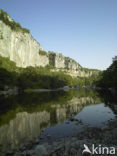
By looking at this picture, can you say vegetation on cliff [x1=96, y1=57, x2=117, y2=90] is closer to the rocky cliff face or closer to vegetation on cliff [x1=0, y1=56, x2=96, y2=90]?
vegetation on cliff [x1=0, y1=56, x2=96, y2=90]

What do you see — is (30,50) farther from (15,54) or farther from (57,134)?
(57,134)

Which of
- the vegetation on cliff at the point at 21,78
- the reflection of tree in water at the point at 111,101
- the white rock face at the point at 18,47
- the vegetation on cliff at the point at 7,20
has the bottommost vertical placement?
the reflection of tree in water at the point at 111,101

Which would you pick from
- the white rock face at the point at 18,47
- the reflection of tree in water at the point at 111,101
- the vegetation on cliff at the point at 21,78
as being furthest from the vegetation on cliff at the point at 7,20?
the reflection of tree in water at the point at 111,101

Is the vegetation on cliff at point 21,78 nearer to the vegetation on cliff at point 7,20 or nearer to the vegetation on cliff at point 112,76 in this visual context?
the vegetation on cliff at point 7,20

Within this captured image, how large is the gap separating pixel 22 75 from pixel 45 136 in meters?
62.4

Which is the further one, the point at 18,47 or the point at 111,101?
the point at 18,47

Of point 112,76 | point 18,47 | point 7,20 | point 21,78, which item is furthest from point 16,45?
point 112,76

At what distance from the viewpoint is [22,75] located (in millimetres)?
69938

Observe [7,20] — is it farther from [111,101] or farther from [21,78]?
[111,101]


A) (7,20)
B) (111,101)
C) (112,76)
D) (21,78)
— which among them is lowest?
(111,101)

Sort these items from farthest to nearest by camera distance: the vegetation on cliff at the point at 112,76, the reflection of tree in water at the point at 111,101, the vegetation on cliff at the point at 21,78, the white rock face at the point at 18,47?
the white rock face at the point at 18,47 → the vegetation on cliff at the point at 21,78 → the vegetation on cliff at the point at 112,76 → the reflection of tree in water at the point at 111,101

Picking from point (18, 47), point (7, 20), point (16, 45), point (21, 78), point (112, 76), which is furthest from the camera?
point (18, 47)

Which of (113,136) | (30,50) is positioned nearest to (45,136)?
(113,136)

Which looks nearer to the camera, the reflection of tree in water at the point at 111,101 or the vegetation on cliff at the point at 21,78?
the reflection of tree in water at the point at 111,101
